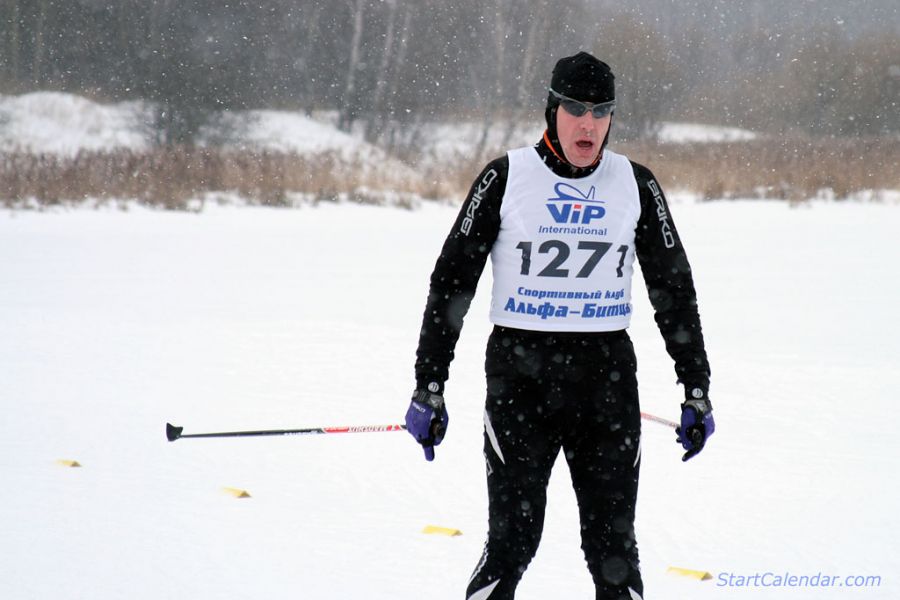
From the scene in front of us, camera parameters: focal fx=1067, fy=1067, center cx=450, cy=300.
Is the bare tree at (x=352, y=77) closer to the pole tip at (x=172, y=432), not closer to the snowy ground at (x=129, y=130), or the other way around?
the snowy ground at (x=129, y=130)

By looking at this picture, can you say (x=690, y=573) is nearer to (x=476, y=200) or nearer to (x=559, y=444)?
(x=559, y=444)

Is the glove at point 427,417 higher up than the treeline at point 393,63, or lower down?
lower down

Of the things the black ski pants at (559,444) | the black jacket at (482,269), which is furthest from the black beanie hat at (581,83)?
the black ski pants at (559,444)

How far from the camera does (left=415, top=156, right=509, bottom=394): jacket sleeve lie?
3156mm

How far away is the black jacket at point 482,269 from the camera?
10.4 feet

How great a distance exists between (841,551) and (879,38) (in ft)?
154

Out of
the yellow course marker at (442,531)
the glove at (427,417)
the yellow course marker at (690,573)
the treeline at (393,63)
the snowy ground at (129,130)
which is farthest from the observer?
the treeline at (393,63)

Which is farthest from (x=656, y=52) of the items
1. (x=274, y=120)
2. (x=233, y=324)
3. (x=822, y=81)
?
(x=233, y=324)

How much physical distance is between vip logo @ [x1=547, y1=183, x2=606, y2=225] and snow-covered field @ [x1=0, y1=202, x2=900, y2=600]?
5.70 ft

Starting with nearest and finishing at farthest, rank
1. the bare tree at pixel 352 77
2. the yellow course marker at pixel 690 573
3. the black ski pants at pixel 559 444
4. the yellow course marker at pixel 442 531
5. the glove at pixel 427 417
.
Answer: the black ski pants at pixel 559 444, the glove at pixel 427 417, the yellow course marker at pixel 690 573, the yellow course marker at pixel 442 531, the bare tree at pixel 352 77

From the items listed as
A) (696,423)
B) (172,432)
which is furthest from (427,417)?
(172,432)

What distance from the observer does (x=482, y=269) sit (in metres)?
3.17

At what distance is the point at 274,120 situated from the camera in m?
35.4

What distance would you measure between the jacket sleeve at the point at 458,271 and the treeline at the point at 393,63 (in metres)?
28.3
